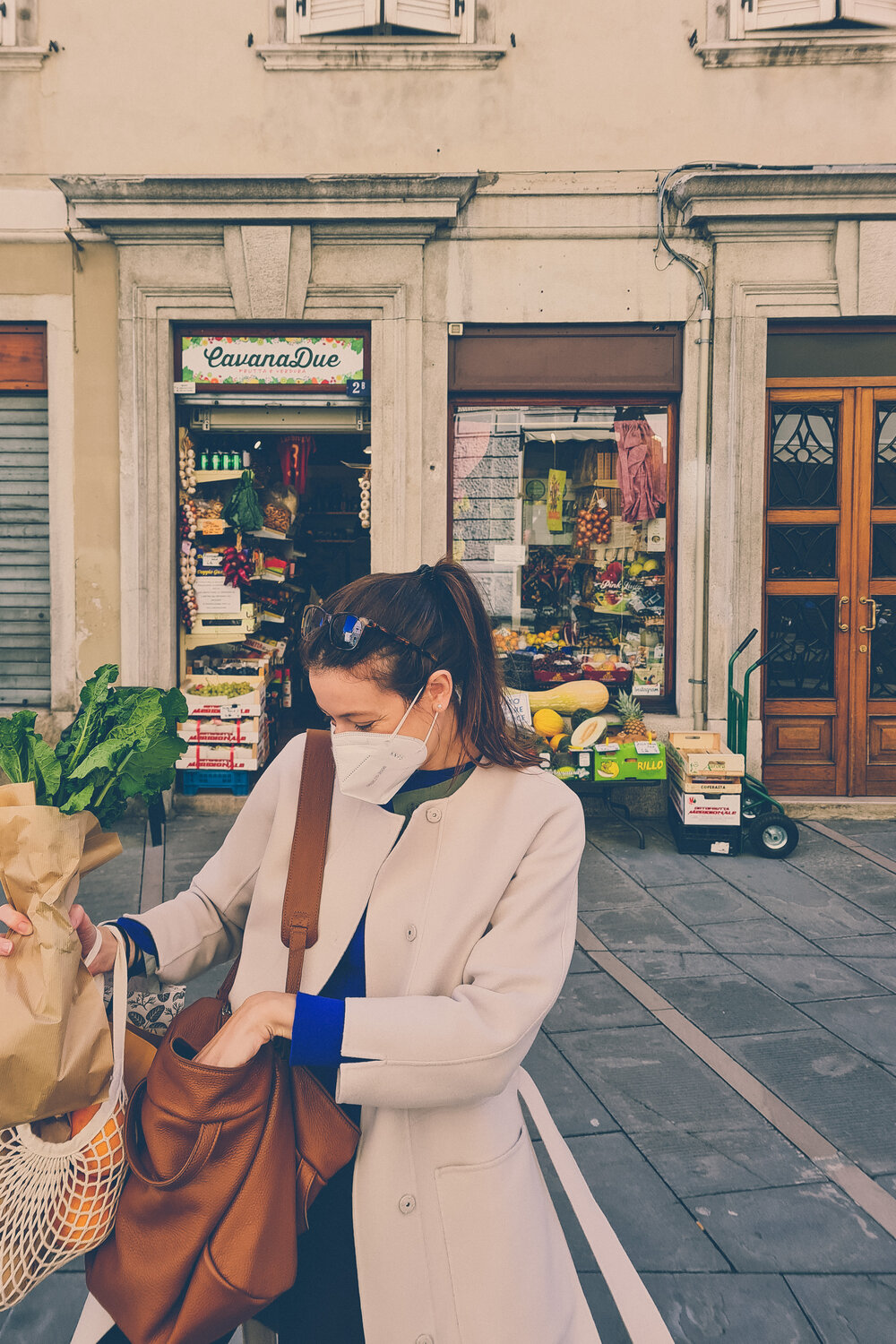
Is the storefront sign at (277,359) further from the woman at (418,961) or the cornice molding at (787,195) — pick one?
the woman at (418,961)

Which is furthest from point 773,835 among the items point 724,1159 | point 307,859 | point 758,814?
point 307,859

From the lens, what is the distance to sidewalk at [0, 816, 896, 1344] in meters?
2.66

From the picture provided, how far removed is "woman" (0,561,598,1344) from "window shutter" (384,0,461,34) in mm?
7095

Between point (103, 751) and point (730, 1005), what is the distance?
3656mm

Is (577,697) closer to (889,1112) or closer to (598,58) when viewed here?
(889,1112)

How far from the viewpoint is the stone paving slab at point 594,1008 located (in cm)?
427

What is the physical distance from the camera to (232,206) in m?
7.20

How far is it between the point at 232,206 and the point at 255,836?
21.5 ft

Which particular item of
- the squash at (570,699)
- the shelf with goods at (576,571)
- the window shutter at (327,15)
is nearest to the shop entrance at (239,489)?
the shelf with goods at (576,571)

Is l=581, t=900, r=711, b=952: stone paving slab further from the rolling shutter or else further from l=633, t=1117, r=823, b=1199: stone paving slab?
the rolling shutter

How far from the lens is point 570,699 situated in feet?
24.9

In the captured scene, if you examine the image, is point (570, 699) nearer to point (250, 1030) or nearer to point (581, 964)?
point (581, 964)

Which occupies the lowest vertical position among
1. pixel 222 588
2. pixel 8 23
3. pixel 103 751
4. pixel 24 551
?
pixel 103 751

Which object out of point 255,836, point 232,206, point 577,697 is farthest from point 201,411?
point 255,836
